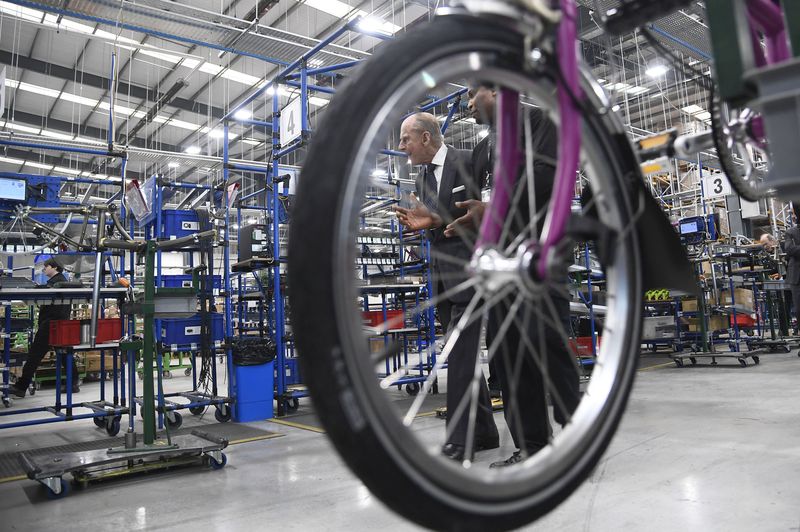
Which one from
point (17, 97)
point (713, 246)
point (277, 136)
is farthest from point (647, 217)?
point (17, 97)

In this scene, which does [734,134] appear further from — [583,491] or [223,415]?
[223,415]

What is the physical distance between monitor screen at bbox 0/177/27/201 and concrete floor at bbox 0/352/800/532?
2097 mm

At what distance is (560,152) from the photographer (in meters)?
0.79

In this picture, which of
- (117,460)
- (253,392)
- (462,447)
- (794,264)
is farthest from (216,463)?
(794,264)

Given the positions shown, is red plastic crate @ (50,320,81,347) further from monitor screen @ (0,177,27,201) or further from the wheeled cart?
the wheeled cart

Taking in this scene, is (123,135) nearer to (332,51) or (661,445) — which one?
(332,51)

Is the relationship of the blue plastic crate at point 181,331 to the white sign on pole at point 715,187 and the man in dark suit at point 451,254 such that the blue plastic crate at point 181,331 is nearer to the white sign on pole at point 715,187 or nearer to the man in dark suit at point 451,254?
the man in dark suit at point 451,254

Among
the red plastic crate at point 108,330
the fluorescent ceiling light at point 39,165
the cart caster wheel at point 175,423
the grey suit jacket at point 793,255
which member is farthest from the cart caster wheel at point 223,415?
the fluorescent ceiling light at point 39,165

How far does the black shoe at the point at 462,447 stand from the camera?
2.00 meters

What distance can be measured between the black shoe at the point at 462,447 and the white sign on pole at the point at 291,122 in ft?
8.79

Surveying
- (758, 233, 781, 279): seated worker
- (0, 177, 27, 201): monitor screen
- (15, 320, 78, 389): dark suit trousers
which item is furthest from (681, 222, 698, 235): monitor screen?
(15, 320, 78, 389): dark suit trousers

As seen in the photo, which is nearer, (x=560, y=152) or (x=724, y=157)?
(x=560, y=152)

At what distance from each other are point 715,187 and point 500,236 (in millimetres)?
6853

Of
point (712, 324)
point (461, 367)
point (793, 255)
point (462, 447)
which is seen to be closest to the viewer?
point (462, 447)
